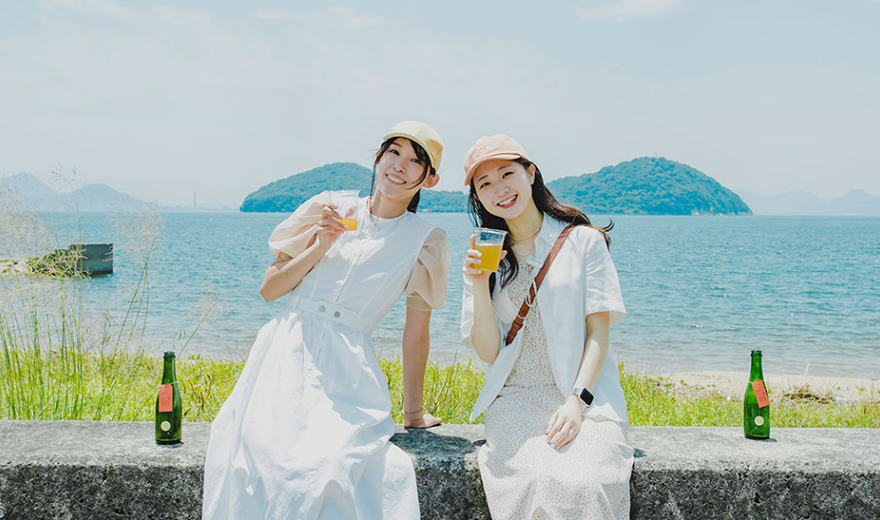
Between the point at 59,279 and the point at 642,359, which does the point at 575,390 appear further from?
the point at 642,359

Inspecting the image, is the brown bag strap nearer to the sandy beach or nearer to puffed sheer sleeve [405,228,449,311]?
puffed sheer sleeve [405,228,449,311]

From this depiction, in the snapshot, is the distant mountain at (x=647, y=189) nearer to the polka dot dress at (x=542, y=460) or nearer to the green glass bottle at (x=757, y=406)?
the green glass bottle at (x=757, y=406)

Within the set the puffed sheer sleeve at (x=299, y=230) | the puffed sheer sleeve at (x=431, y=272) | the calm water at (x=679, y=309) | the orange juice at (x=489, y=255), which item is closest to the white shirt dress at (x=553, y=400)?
the puffed sheer sleeve at (x=431, y=272)

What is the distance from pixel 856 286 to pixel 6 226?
33714 mm

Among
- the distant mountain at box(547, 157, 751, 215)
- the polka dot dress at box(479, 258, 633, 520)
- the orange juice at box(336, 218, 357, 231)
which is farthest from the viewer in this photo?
the distant mountain at box(547, 157, 751, 215)

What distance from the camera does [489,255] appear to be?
271cm

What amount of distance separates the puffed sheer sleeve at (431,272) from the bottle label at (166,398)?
1.06 meters

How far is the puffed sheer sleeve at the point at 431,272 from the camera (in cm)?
317

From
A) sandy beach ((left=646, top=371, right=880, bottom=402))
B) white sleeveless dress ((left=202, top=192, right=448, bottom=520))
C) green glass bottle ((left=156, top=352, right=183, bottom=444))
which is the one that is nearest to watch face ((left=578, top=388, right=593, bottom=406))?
white sleeveless dress ((left=202, top=192, right=448, bottom=520))

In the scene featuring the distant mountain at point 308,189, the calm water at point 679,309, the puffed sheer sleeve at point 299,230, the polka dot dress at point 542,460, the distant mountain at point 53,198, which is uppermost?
the distant mountain at point 308,189

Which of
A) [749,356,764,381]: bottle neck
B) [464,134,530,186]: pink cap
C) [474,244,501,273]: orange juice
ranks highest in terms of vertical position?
[464,134,530,186]: pink cap

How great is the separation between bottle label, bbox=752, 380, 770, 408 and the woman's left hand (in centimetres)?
86

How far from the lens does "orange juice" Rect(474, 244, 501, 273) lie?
271 cm

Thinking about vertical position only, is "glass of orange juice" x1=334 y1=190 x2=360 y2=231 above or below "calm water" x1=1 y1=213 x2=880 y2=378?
above
